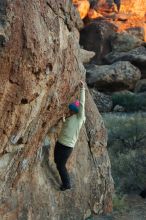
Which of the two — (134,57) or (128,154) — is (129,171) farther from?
(134,57)

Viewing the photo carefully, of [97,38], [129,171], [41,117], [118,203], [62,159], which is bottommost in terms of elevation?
[97,38]

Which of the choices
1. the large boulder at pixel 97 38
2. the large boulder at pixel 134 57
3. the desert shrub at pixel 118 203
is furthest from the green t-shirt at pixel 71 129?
the large boulder at pixel 97 38

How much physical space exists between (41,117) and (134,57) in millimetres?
29490

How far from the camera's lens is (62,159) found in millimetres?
8711

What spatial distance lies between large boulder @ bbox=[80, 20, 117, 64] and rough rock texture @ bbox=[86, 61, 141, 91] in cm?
579

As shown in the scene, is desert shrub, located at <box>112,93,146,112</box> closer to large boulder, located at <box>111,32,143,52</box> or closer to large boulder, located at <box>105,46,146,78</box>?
large boulder, located at <box>105,46,146,78</box>

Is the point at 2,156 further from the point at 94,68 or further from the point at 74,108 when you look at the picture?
the point at 94,68

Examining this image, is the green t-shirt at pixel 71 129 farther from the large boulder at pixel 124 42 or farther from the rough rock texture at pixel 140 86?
the large boulder at pixel 124 42

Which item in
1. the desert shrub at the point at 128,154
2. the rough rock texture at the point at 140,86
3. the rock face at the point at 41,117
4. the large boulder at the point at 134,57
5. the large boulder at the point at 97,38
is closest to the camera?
the rock face at the point at 41,117

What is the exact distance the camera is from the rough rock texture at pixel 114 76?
110 feet

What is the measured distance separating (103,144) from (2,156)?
3.77 m

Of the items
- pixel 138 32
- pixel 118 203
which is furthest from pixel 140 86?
pixel 118 203

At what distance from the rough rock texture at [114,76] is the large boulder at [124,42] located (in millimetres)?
5798

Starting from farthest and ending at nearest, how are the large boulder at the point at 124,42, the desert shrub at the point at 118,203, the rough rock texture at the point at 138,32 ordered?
the rough rock texture at the point at 138,32 < the large boulder at the point at 124,42 < the desert shrub at the point at 118,203
